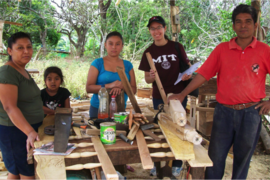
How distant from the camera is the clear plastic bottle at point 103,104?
2288 millimetres

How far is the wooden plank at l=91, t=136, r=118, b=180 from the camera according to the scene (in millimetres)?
1301

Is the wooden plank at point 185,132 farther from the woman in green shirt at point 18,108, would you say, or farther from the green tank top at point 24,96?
the green tank top at point 24,96

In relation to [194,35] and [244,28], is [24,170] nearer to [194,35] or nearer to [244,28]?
[244,28]

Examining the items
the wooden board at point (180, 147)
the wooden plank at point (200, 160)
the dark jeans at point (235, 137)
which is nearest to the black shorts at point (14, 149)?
the wooden board at point (180, 147)

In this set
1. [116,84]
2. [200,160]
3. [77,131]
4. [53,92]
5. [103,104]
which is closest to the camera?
[200,160]

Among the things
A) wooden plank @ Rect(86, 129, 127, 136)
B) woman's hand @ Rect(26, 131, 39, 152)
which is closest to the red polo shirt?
wooden plank @ Rect(86, 129, 127, 136)

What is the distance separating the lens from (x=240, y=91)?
2037 mm

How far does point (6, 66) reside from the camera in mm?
1786

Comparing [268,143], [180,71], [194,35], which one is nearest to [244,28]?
[180,71]

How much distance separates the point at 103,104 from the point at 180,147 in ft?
3.55

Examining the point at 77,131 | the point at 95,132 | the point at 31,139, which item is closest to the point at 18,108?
the point at 31,139

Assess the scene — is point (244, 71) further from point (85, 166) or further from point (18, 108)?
point (18, 108)

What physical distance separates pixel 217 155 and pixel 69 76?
6.91 m

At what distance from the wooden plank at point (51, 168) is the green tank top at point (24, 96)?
2.09 ft
